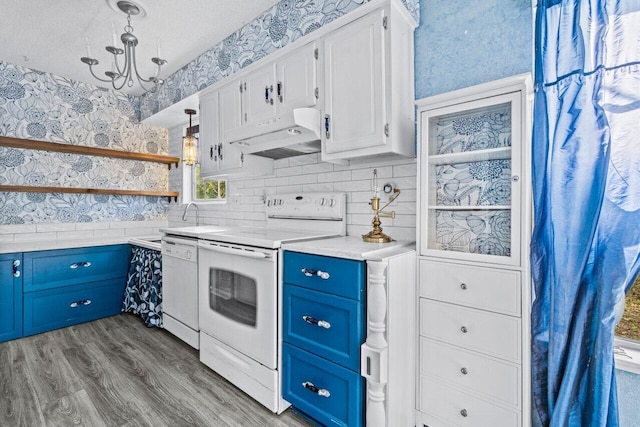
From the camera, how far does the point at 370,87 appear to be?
1.76 m

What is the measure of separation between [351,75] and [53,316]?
3.48 m

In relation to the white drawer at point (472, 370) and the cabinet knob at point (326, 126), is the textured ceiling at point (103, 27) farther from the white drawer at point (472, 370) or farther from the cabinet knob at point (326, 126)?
the white drawer at point (472, 370)

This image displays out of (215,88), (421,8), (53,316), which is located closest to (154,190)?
(53,316)

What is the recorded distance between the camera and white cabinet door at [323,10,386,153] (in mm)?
1730

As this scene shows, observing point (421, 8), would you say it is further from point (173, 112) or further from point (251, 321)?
point (173, 112)

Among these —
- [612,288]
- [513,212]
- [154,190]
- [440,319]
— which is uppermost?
[154,190]

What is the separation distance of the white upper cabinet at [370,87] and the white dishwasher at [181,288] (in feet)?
4.81

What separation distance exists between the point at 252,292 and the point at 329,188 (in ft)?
3.06

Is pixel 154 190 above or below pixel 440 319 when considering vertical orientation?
above

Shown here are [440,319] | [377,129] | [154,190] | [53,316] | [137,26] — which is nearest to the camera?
[440,319]

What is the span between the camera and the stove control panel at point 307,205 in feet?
7.32

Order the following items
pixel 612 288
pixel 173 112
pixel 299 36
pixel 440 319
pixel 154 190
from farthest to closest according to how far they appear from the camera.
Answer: pixel 154 190
pixel 173 112
pixel 299 36
pixel 440 319
pixel 612 288

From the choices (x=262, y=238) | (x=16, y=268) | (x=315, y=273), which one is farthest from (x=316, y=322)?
(x=16, y=268)

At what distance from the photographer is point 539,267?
1380mm
